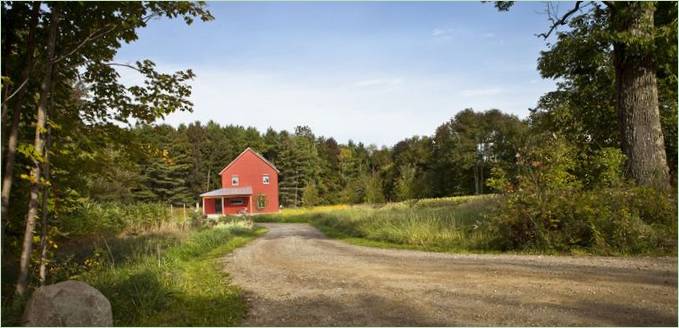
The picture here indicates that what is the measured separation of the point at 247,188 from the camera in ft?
163

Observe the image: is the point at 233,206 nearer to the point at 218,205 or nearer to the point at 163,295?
the point at 218,205

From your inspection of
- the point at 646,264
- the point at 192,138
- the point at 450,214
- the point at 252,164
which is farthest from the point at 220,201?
the point at 646,264

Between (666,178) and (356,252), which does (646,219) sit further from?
(356,252)

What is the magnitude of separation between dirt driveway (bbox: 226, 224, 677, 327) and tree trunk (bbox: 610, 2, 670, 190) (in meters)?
4.28

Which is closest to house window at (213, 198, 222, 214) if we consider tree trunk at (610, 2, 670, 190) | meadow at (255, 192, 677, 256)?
meadow at (255, 192, 677, 256)

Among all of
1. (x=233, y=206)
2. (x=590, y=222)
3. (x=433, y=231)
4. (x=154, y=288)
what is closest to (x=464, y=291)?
(x=154, y=288)

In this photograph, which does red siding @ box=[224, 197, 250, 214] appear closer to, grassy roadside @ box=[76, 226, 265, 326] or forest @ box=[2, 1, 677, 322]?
forest @ box=[2, 1, 677, 322]

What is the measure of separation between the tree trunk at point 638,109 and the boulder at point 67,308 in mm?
11583

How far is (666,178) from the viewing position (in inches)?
437

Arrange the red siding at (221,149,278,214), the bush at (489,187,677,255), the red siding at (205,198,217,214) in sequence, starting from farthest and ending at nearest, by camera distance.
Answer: the red siding at (221,149,278,214) < the red siding at (205,198,217,214) < the bush at (489,187,677,255)

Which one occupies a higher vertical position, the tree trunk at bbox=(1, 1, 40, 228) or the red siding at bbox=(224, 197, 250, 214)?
the tree trunk at bbox=(1, 1, 40, 228)

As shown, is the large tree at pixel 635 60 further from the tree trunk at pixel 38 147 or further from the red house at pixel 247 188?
the red house at pixel 247 188

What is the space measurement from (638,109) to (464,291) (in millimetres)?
8525

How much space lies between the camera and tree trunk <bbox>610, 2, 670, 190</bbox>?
1119 centimetres
